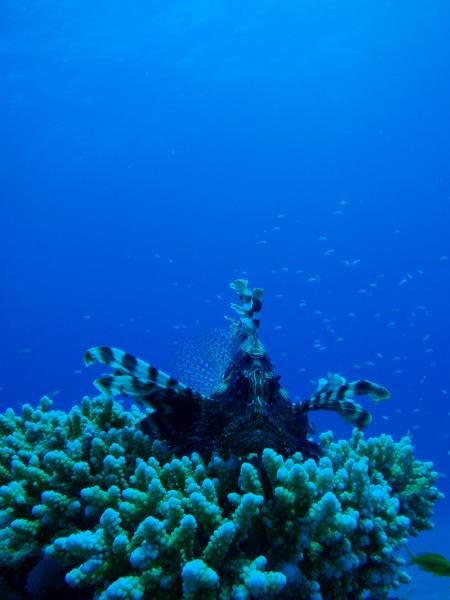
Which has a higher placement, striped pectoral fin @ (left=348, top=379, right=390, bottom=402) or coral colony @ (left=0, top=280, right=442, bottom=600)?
striped pectoral fin @ (left=348, top=379, right=390, bottom=402)

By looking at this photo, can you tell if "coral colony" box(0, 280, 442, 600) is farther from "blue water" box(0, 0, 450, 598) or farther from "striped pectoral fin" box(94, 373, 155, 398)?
"blue water" box(0, 0, 450, 598)

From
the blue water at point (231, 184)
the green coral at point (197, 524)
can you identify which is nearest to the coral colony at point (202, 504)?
the green coral at point (197, 524)

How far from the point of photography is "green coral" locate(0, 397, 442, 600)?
2238 mm

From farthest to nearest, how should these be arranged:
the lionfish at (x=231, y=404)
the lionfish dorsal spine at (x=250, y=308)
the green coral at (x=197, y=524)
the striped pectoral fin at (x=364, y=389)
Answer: the lionfish dorsal spine at (x=250, y=308)
the striped pectoral fin at (x=364, y=389)
the lionfish at (x=231, y=404)
the green coral at (x=197, y=524)

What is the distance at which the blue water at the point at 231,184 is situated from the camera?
52.2 m

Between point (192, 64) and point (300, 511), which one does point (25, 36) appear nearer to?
point (192, 64)

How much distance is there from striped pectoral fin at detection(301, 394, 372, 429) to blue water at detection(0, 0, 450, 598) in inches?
1676

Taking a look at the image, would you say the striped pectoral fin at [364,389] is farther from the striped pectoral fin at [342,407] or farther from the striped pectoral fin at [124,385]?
the striped pectoral fin at [124,385]

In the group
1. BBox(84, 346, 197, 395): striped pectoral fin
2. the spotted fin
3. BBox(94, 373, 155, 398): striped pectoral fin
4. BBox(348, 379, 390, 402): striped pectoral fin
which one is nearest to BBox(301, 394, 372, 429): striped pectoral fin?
the spotted fin

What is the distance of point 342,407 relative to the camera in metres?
3.55

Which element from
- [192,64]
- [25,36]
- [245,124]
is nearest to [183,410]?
[25,36]

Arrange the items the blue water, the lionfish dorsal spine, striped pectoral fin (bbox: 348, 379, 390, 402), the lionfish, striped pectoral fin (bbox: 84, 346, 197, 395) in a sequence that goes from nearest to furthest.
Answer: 1. the lionfish
2. striped pectoral fin (bbox: 84, 346, 197, 395)
3. striped pectoral fin (bbox: 348, 379, 390, 402)
4. the lionfish dorsal spine
5. the blue water

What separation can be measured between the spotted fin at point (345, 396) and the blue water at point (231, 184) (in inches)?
1677

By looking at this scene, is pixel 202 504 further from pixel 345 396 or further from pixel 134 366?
pixel 345 396
